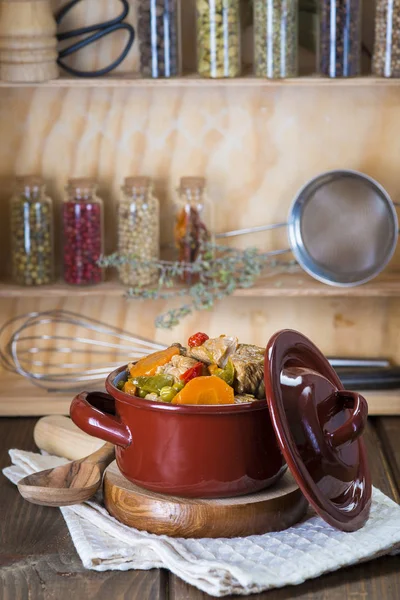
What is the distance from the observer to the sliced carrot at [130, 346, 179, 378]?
3.11 feet

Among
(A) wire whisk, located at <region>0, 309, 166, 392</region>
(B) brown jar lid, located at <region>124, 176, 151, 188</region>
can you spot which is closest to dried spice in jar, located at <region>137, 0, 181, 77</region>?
(B) brown jar lid, located at <region>124, 176, 151, 188</region>

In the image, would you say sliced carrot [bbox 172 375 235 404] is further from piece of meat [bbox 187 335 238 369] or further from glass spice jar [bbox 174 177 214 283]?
glass spice jar [bbox 174 177 214 283]

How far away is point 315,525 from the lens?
94 centimetres

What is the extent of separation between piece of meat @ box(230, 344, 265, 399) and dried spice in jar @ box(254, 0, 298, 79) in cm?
50

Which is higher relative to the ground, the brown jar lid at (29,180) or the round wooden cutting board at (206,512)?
the brown jar lid at (29,180)

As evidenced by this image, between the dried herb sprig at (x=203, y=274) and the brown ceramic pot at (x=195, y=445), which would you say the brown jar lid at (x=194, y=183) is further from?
the brown ceramic pot at (x=195, y=445)

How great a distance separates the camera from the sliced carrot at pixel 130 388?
0.92m

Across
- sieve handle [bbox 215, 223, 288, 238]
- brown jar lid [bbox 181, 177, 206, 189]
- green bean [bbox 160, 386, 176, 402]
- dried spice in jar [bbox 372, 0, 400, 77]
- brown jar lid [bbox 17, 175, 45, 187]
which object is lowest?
green bean [bbox 160, 386, 176, 402]

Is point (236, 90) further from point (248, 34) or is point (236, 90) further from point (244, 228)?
point (244, 228)

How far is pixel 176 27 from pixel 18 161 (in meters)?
0.30

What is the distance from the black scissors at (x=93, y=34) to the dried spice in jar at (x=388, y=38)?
334 mm

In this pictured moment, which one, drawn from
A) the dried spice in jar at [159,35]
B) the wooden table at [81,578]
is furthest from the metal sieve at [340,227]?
the wooden table at [81,578]

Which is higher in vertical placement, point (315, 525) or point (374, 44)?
point (374, 44)

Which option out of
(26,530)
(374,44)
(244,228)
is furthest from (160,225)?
(26,530)
